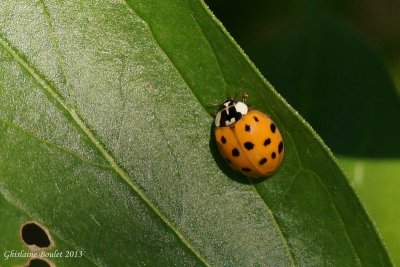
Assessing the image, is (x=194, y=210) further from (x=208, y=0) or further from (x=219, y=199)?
(x=208, y=0)

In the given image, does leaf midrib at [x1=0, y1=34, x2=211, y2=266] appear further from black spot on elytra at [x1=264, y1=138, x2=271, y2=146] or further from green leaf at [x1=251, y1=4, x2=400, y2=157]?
green leaf at [x1=251, y1=4, x2=400, y2=157]

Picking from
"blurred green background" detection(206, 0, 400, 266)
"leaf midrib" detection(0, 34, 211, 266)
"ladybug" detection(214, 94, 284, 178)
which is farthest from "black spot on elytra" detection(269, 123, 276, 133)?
"blurred green background" detection(206, 0, 400, 266)

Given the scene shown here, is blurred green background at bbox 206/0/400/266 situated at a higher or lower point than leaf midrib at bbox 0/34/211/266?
lower

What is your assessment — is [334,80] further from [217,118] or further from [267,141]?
[217,118]

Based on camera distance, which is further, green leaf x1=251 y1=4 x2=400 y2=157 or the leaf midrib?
green leaf x1=251 y1=4 x2=400 y2=157

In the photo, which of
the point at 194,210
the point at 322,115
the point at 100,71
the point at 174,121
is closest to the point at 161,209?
the point at 194,210

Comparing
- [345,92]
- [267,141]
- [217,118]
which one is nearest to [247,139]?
[267,141]
